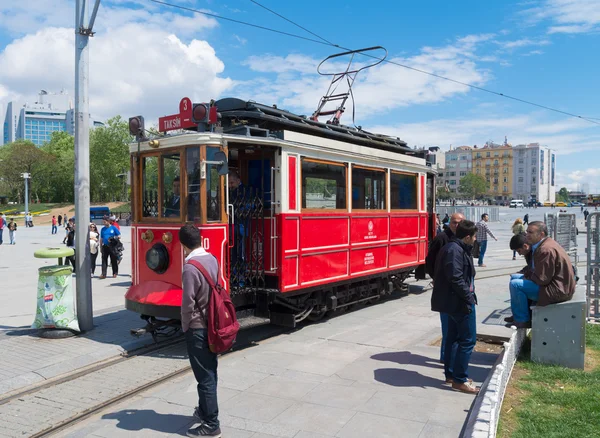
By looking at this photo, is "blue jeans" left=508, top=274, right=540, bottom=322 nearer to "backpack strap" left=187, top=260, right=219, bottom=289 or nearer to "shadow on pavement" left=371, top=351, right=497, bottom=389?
"shadow on pavement" left=371, top=351, right=497, bottom=389

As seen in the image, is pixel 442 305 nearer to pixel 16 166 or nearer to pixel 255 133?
pixel 255 133

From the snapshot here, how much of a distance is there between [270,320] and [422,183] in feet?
18.0

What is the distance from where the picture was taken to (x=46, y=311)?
25.1 ft

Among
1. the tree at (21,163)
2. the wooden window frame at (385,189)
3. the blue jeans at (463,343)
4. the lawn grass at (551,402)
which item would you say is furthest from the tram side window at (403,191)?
the tree at (21,163)

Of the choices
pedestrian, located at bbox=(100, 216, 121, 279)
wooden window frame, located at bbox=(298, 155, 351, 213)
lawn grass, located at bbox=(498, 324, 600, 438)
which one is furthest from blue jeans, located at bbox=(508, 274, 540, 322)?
pedestrian, located at bbox=(100, 216, 121, 279)

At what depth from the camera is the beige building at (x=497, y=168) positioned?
5689 inches

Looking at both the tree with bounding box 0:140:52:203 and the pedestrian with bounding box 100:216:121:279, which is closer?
the pedestrian with bounding box 100:216:121:279

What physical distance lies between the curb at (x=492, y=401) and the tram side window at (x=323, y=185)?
3532 mm

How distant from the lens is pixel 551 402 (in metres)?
4.99

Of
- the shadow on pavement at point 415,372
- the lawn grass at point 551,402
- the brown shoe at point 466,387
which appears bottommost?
the shadow on pavement at point 415,372

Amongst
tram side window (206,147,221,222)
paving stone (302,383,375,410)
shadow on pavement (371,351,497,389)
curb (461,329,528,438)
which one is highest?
tram side window (206,147,221,222)

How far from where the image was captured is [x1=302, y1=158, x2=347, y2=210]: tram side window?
8.23m

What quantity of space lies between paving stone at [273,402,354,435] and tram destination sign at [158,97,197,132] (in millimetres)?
4158

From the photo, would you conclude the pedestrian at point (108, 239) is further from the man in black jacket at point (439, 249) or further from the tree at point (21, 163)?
the tree at point (21, 163)
